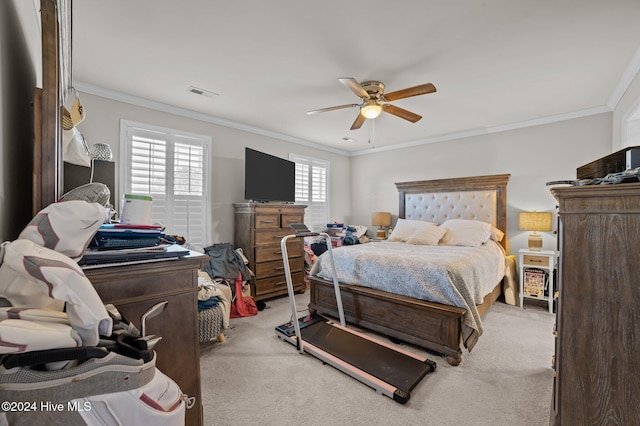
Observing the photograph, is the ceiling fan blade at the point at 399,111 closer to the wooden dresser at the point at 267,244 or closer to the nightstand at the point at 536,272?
the wooden dresser at the point at 267,244

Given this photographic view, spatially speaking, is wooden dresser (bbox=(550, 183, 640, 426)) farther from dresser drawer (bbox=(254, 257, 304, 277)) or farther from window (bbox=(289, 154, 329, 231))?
window (bbox=(289, 154, 329, 231))

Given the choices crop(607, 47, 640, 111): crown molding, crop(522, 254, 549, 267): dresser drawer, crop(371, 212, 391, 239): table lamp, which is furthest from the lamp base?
crop(371, 212, 391, 239): table lamp

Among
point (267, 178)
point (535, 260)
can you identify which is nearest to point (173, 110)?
point (267, 178)

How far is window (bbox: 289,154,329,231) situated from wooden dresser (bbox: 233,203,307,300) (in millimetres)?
986

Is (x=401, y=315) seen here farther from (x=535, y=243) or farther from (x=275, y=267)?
(x=535, y=243)

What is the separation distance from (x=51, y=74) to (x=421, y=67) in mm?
2545

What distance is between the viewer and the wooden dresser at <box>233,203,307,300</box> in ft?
12.5

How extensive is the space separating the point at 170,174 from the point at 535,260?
4677mm

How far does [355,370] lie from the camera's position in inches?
81.0

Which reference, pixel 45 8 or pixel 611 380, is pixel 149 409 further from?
pixel 611 380

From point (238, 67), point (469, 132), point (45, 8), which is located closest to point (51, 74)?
point (45, 8)

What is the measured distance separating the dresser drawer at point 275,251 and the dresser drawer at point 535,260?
297 cm

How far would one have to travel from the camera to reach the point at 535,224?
3.65m

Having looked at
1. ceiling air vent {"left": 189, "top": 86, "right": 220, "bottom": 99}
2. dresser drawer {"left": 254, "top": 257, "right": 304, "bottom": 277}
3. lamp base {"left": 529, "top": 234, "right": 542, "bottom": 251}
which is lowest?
dresser drawer {"left": 254, "top": 257, "right": 304, "bottom": 277}
